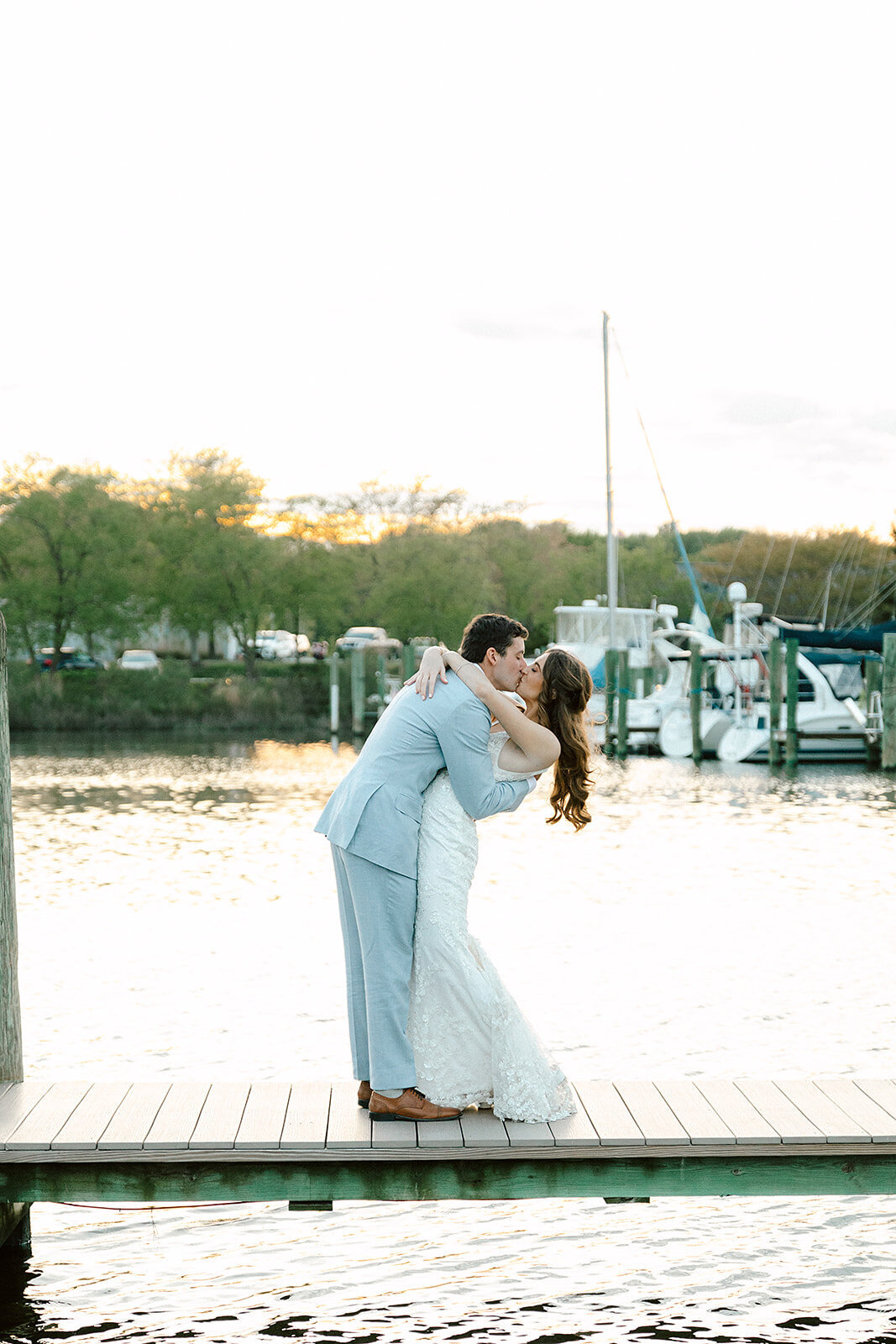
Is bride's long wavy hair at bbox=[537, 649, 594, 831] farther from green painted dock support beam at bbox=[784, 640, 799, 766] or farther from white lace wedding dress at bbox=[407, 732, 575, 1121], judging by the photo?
green painted dock support beam at bbox=[784, 640, 799, 766]

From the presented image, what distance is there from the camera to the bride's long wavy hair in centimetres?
546

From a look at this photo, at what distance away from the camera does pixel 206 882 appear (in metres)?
18.7

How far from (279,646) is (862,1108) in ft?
234

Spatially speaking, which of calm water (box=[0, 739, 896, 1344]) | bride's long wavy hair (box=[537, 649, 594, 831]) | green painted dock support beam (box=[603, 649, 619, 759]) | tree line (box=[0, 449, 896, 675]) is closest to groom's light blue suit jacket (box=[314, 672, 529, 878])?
bride's long wavy hair (box=[537, 649, 594, 831])

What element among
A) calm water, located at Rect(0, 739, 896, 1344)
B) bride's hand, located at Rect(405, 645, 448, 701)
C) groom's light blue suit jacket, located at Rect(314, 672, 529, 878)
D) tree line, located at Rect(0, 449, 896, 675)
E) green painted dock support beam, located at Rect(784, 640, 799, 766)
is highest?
tree line, located at Rect(0, 449, 896, 675)

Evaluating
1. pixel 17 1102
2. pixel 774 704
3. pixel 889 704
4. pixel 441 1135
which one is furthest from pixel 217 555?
pixel 441 1135

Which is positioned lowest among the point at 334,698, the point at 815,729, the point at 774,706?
the point at 815,729

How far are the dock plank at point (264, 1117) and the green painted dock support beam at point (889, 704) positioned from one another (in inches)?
1112

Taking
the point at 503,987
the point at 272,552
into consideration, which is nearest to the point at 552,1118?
the point at 503,987

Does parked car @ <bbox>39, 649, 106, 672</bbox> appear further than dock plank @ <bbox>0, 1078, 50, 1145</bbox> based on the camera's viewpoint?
Yes

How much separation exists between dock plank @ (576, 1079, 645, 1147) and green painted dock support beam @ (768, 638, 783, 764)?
3148 cm

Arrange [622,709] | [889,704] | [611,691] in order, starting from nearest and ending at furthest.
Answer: [889,704], [622,709], [611,691]

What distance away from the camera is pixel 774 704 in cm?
3738

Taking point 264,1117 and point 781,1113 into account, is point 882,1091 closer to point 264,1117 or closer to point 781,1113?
point 781,1113
